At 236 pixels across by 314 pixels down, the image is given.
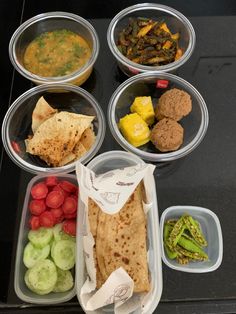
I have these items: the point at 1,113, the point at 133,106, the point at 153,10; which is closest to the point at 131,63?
the point at 133,106

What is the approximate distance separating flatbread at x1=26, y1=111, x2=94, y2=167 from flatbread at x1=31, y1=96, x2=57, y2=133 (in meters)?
0.05

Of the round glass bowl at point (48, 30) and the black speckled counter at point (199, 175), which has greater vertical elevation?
the round glass bowl at point (48, 30)

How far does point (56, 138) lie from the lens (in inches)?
46.0

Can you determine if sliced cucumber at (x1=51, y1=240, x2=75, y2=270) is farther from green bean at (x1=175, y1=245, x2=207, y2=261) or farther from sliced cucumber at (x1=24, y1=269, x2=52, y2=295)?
green bean at (x1=175, y1=245, x2=207, y2=261)

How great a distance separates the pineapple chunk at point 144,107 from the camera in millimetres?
1231

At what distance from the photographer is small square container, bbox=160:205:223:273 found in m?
1.08

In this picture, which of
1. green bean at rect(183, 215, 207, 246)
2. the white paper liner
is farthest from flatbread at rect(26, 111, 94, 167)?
green bean at rect(183, 215, 207, 246)

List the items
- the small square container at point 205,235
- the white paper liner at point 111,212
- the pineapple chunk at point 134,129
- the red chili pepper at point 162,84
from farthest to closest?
the red chili pepper at point 162,84 → the pineapple chunk at point 134,129 → the small square container at point 205,235 → the white paper liner at point 111,212

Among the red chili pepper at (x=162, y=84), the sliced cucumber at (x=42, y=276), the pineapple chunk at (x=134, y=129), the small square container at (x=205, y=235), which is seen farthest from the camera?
the red chili pepper at (x=162, y=84)

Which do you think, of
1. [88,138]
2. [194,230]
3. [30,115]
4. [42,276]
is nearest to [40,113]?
[30,115]

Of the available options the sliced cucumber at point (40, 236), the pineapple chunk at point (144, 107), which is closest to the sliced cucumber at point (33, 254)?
the sliced cucumber at point (40, 236)

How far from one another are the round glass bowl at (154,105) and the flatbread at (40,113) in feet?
0.68

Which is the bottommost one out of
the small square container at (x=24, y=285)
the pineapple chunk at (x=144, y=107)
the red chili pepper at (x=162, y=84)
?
the small square container at (x=24, y=285)

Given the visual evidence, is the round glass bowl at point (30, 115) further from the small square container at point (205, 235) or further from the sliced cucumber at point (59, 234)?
the small square container at point (205, 235)
